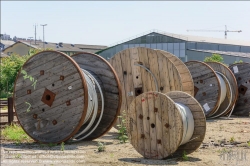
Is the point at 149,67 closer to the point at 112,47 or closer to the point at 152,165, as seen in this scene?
the point at 152,165

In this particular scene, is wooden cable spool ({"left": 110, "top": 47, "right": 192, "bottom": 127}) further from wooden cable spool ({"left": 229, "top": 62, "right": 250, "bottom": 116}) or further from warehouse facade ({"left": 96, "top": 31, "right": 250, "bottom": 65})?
warehouse facade ({"left": 96, "top": 31, "right": 250, "bottom": 65})

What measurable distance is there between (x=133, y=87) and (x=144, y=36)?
25.3 meters

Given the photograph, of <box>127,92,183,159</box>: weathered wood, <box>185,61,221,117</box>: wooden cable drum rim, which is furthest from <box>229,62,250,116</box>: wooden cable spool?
<box>127,92,183,159</box>: weathered wood

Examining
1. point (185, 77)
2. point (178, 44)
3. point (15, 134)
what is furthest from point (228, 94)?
point (178, 44)

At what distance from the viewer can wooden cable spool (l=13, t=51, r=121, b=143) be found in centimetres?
848

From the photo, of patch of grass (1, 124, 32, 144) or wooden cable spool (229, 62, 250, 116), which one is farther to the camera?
wooden cable spool (229, 62, 250, 116)

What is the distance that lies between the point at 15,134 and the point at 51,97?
5.27ft

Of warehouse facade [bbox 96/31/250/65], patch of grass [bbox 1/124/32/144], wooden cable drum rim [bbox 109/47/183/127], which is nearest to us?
patch of grass [bbox 1/124/32/144]

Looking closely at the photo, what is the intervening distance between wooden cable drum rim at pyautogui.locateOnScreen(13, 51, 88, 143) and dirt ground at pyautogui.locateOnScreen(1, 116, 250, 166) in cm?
31

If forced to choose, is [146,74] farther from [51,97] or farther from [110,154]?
[110,154]

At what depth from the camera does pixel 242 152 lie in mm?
8000

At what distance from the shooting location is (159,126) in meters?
7.18

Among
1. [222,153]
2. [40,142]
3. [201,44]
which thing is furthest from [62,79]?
[201,44]

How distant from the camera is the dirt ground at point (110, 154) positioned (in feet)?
22.8
